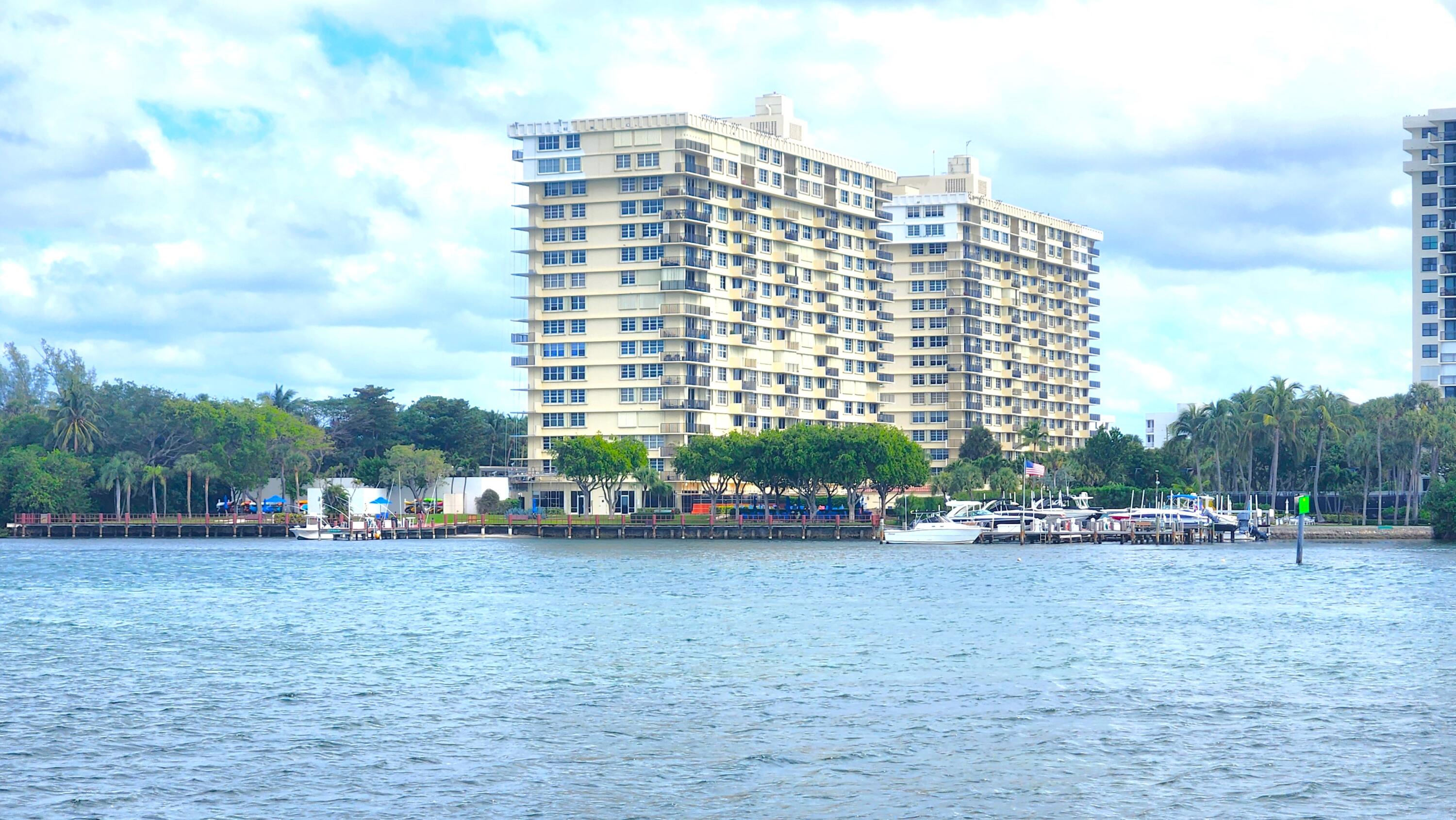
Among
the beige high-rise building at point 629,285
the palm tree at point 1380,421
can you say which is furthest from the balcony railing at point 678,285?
the palm tree at point 1380,421

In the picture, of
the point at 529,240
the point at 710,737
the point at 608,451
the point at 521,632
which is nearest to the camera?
the point at 710,737

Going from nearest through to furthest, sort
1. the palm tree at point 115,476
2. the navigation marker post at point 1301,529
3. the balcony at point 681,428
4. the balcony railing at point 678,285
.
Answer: the navigation marker post at point 1301,529, the palm tree at point 115,476, the balcony at point 681,428, the balcony railing at point 678,285

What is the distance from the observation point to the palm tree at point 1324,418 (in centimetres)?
16638

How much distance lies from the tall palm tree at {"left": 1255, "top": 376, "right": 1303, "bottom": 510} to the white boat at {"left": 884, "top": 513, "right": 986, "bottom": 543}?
37.2 meters

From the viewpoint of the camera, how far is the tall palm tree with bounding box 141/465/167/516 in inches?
6762

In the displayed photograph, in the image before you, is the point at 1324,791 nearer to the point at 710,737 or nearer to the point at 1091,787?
the point at 1091,787

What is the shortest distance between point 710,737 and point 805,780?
515cm

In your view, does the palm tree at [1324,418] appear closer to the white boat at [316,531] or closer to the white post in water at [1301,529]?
the white post in water at [1301,529]

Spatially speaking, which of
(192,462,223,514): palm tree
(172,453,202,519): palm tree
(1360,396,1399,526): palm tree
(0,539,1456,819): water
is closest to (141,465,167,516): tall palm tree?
(172,453,202,519): palm tree

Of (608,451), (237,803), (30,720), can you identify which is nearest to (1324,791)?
(237,803)

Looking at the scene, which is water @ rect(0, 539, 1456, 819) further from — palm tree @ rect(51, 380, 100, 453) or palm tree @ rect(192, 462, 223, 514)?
palm tree @ rect(51, 380, 100, 453)

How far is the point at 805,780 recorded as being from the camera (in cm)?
3127

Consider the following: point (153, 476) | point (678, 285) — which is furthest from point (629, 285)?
point (153, 476)

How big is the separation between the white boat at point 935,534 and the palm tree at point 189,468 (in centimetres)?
7444
